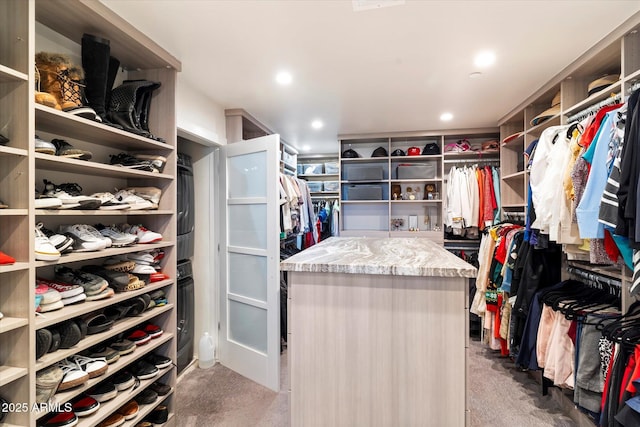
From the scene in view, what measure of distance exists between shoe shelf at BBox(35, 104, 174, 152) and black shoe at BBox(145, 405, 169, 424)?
155cm

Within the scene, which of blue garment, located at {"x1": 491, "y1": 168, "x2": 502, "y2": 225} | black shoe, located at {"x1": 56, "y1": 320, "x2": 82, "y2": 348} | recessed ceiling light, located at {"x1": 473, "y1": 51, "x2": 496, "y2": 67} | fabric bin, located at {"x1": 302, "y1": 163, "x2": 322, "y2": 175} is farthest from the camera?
fabric bin, located at {"x1": 302, "y1": 163, "x2": 322, "y2": 175}

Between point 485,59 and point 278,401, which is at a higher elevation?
point 485,59

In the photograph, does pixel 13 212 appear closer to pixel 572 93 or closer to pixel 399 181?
pixel 572 93

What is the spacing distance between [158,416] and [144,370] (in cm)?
33

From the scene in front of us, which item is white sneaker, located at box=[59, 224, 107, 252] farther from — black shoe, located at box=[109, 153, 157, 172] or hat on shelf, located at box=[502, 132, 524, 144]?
hat on shelf, located at box=[502, 132, 524, 144]

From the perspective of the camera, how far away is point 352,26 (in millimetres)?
1601

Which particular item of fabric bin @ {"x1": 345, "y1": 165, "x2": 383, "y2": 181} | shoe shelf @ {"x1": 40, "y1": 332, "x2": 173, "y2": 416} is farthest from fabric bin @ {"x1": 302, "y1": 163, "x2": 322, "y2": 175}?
shoe shelf @ {"x1": 40, "y1": 332, "x2": 173, "y2": 416}

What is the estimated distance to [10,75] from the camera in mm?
1057

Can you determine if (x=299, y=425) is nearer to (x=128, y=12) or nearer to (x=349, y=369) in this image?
(x=349, y=369)

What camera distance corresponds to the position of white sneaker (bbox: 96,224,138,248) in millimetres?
1581

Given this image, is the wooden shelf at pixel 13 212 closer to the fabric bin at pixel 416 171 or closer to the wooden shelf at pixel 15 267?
the wooden shelf at pixel 15 267

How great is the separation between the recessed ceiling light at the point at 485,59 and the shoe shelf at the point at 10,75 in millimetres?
2263

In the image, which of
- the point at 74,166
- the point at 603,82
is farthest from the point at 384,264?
the point at 603,82

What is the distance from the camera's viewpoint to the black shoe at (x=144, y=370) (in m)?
1.67
